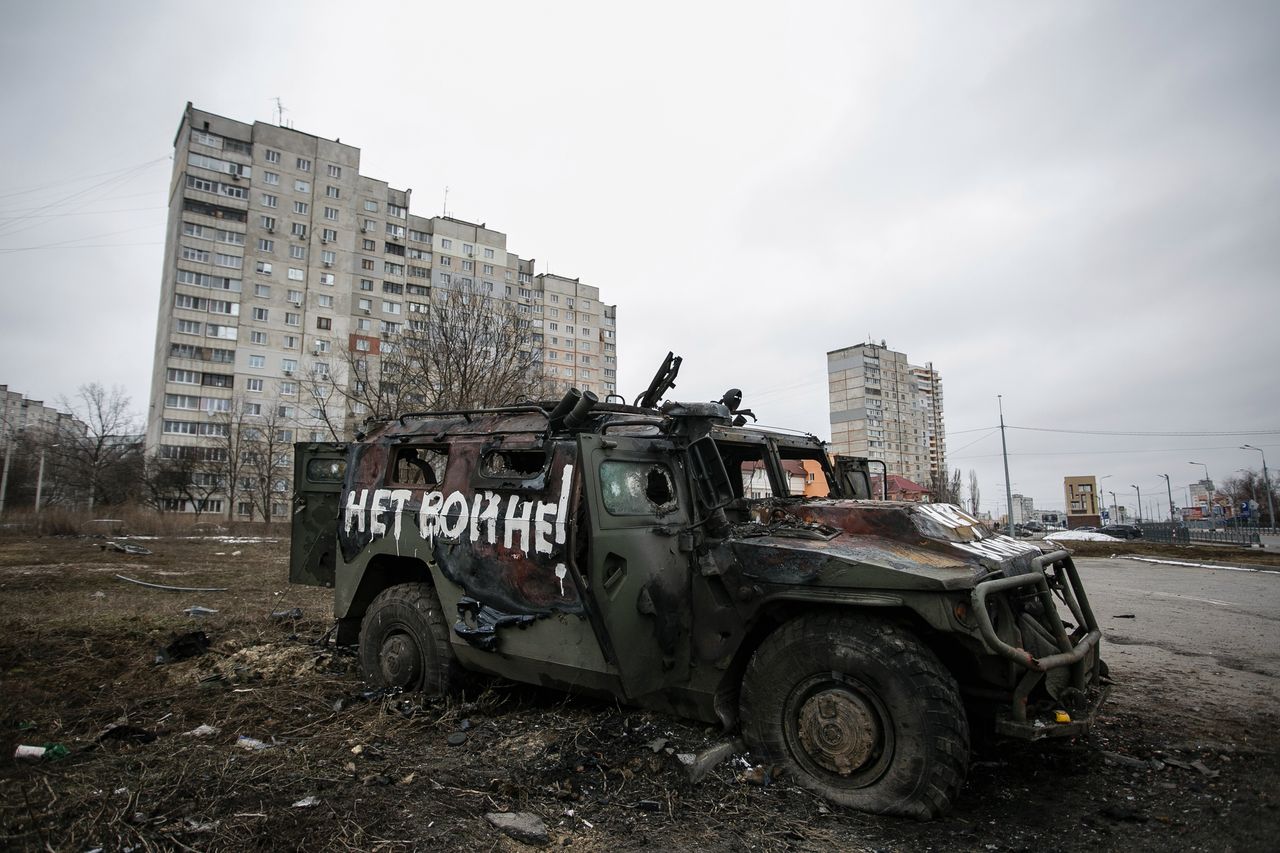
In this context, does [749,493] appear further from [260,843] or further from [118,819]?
[118,819]

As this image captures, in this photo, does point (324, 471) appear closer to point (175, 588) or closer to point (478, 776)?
point (478, 776)

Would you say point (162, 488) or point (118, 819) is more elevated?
point (162, 488)

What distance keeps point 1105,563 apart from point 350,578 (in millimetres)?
24142

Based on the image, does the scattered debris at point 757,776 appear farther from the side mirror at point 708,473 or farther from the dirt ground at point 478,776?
the side mirror at point 708,473

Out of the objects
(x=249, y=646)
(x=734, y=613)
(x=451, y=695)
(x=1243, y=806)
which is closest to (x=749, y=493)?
(x=734, y=613)

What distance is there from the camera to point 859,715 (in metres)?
3.69

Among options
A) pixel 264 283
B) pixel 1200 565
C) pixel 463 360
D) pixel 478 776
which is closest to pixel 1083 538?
pixel 1200 565

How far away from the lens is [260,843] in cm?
313

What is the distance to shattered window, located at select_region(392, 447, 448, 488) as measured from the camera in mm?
5919

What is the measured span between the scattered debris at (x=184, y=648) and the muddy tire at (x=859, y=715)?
5.42 metres

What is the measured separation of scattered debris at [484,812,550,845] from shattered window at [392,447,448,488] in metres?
2.75

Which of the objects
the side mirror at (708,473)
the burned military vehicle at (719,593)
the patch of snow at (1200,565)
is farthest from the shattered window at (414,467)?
the patch of snow at (1200,565)

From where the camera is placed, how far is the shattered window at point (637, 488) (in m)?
4.54

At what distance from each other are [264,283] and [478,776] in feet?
171
